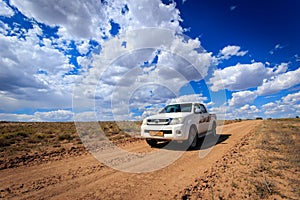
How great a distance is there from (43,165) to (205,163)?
4.64 metres

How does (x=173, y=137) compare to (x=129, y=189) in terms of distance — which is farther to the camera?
(x=173, y=137)

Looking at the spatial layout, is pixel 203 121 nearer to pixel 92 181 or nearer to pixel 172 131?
pixel 172 131

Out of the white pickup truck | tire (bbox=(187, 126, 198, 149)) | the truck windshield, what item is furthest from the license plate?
the truck windshield

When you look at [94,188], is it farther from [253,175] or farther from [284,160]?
[284,160]

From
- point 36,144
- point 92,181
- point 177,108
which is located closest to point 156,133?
point 177,108

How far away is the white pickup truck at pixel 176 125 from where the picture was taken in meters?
6.73

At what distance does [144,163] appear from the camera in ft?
17.1

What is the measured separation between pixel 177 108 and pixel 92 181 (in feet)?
17.3

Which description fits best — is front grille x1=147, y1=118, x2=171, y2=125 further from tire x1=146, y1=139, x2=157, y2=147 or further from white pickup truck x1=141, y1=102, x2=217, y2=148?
tire x1=146, y1=139, x2=157, y2=147

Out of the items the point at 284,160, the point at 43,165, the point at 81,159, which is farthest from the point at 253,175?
the point at 43,165

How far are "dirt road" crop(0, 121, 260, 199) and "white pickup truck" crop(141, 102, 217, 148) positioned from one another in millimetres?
1476

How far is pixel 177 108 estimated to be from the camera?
27.4 feet

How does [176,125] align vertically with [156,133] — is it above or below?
above

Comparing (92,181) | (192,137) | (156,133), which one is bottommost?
(92,181)
